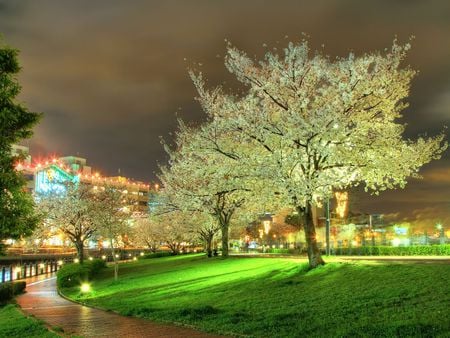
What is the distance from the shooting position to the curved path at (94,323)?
14.2 meters

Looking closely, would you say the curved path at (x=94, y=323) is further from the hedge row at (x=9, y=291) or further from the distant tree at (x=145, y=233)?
A: the distant tree at (x=145, y=233)

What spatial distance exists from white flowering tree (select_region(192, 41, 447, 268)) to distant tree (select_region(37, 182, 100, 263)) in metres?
27.9

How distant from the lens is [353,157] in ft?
77.5

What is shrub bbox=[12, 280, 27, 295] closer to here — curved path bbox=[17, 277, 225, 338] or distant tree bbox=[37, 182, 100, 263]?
curved path bbox=[17, 277, 225, 338]

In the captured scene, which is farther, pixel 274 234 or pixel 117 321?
pixel 274 234

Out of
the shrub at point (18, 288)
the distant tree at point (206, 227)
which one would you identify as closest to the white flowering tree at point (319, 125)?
the shrub at point (18, 288)

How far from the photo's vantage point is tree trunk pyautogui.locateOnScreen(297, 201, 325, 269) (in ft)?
76.3

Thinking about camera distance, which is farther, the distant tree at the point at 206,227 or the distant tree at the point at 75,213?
the distant tree at the point at 206,227

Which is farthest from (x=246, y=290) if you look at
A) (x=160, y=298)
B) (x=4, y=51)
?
(x=4, y=51)

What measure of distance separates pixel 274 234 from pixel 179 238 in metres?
41.5

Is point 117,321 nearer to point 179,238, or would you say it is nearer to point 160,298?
point 160,298

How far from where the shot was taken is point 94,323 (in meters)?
16.9

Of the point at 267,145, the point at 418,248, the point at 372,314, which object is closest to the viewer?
the point at 372,314

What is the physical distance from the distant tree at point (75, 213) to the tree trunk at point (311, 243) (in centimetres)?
2827
